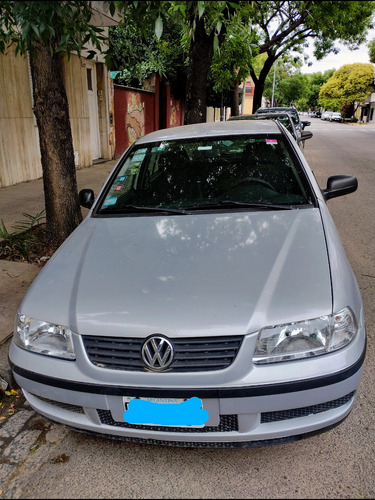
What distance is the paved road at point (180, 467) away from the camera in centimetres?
194

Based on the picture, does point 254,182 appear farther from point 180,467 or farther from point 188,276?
point 180,467

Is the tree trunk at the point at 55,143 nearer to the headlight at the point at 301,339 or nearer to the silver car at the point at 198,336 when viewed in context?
the silver car at the point at 198,336

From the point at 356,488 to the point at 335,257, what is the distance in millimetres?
1100

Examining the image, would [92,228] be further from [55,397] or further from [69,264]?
[55,397]

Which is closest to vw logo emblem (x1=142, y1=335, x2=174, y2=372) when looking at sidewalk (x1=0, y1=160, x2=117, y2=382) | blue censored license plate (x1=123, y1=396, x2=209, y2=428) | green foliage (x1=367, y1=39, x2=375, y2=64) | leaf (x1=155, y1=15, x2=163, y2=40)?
blue censored license plate (x1=123, y1=396, x2=209, y2=428)

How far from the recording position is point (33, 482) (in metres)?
2.03

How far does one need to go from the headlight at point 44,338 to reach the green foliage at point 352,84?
6217cm

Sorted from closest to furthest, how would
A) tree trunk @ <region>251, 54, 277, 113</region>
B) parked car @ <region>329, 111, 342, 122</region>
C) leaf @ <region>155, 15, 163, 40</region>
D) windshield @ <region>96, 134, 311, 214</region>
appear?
leaf @ <region>155, 15, 163, 40</region> → windshield @ <region>96, 134, 311, 214</region> → tree trunk @ <region>251, 54, 277, 113</region> → parked car @ <region>329, 111, 342, 122</region>

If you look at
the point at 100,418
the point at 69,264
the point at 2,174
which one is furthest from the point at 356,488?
the point at 2,174

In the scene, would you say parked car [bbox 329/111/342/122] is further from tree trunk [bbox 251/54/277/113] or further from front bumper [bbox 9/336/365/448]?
front bumper [bbox 9/336/365/448]

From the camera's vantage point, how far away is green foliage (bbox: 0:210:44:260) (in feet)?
15.4

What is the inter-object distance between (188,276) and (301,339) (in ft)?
1.98

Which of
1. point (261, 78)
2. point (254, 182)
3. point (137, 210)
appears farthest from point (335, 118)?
point (137, 210)

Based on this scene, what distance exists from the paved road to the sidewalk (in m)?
0.73
